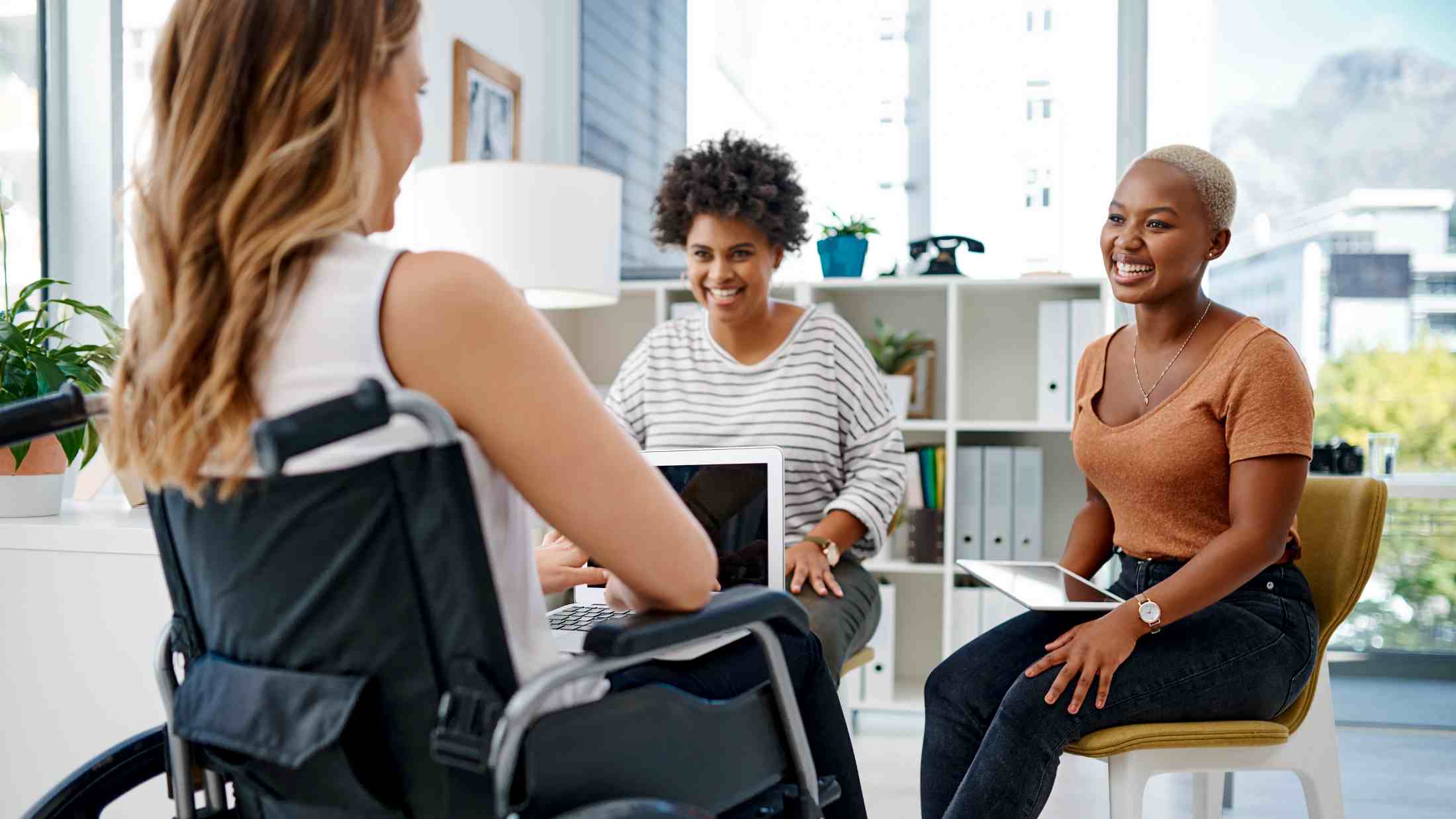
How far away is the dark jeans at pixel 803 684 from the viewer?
1.20 meters

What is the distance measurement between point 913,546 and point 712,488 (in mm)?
1588

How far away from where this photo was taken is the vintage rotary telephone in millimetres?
3053

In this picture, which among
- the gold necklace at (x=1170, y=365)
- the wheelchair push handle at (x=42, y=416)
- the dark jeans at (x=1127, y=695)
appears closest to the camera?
the wheelchair push handle at (x=42, y=416)

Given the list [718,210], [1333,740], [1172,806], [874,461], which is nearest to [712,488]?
[874,461]

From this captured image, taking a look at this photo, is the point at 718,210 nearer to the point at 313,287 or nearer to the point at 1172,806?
the point at 313,287

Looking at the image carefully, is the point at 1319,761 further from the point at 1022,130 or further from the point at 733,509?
the point at 1022,130

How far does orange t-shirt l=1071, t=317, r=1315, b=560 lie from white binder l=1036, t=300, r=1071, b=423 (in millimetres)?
1337

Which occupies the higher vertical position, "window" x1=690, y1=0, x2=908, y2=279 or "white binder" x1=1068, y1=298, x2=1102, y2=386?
"window" x1=690, y1=0, x2=908, y2=279

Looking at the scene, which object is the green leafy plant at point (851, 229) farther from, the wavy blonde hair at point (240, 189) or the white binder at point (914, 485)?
the wavy blonde hair at point (240, 189)

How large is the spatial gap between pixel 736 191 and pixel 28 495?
1.31 m

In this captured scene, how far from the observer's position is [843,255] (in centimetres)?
311

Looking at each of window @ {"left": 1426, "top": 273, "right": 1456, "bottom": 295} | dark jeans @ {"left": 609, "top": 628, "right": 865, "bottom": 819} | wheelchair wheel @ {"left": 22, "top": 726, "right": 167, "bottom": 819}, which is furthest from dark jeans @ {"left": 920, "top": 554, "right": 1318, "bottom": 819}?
window @ {"left": 1426, "top": 273, "right": 1456, "bottom": 295}

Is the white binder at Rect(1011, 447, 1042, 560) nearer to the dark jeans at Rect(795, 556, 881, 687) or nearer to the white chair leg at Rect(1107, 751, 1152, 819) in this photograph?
the dark jeans at Rect(795, 556, 881, 687)

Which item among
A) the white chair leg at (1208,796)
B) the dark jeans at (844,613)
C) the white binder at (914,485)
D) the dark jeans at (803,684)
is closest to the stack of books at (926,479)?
the white binder at (914,485)
